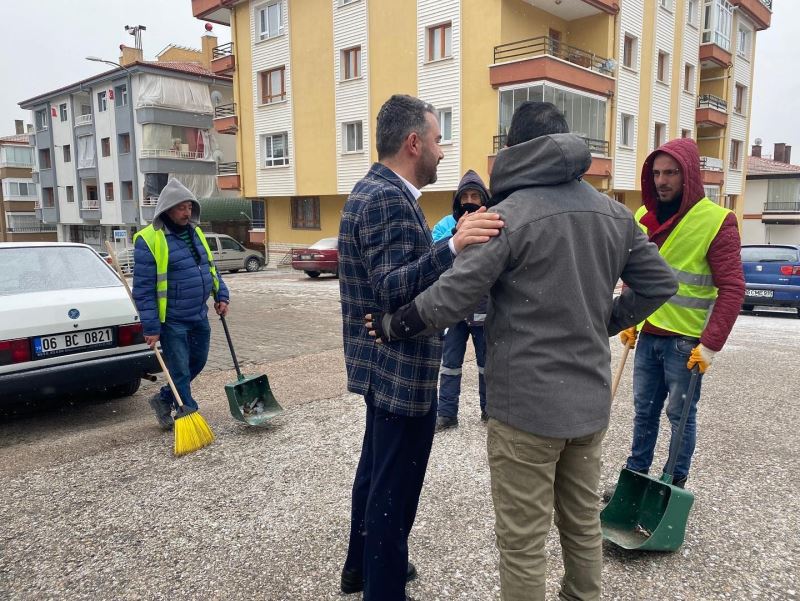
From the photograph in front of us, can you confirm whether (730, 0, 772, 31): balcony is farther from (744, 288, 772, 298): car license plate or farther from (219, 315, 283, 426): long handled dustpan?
(219, 315, 283, 426): long handled dustpan

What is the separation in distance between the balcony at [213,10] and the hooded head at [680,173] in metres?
30.1

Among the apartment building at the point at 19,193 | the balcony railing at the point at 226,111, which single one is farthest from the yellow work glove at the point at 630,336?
the apartment building at the point at 19,193

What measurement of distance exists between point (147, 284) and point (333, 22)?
2393 centimetres

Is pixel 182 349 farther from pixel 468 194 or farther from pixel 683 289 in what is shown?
pixel 683 289

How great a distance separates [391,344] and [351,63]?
25251 millimetres

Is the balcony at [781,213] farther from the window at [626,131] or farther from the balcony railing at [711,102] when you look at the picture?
the window at [626,131]

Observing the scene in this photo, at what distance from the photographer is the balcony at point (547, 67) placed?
1952 cm

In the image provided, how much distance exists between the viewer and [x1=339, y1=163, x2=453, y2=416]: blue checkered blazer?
213 centimetres

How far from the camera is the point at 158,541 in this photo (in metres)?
3.12

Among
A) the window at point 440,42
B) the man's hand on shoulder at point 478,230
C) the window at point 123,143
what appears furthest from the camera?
the window at point 123,143

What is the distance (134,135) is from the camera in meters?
37.5

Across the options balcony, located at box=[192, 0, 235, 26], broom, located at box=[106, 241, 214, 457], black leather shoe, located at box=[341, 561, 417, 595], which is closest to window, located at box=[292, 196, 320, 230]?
balcony, located at box=[192, 0, 235, 26]

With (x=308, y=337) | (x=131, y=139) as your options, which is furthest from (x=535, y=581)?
(x=131, y=139)

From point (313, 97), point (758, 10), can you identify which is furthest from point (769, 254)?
point (758, 10)
